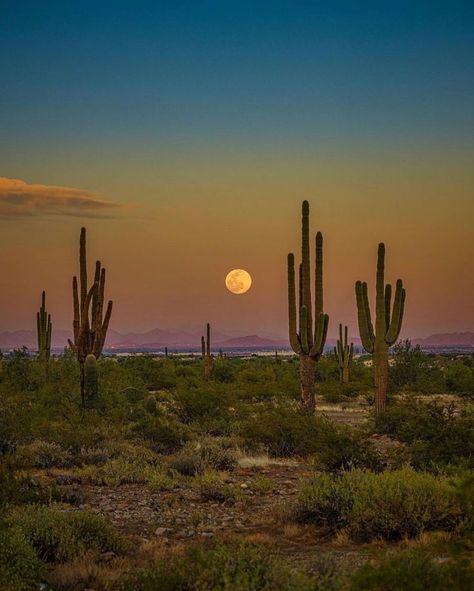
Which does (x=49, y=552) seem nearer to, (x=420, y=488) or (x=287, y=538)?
(x=287, y=538)

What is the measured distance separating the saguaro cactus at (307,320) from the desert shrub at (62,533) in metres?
13.5

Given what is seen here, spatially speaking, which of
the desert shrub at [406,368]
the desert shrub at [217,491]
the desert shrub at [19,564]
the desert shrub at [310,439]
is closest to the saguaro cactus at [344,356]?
the desert shrub at [406,368]

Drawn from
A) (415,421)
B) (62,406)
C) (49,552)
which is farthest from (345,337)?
(49,552)

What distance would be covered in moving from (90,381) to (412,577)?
17452mm

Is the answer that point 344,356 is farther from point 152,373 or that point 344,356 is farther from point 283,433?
point 283,433

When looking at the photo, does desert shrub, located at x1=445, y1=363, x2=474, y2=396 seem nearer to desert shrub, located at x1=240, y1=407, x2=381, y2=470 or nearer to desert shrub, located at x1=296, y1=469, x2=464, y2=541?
desert shrub, located at x1=240, y1=407, x2=381, y2=470

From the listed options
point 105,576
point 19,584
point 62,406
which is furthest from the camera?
point 62,406

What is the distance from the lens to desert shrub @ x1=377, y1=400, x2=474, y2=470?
13641 mm

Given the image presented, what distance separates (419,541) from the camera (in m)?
8.95

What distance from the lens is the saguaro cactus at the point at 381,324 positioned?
78.4ft

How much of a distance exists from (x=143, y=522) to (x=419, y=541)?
14.4 ft

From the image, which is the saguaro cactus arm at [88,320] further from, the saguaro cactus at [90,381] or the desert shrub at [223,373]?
the desert shrub at [223,373]

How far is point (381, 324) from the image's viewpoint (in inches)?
951

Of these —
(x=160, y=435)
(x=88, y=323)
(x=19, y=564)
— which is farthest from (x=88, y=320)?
(x=19, y=564)
